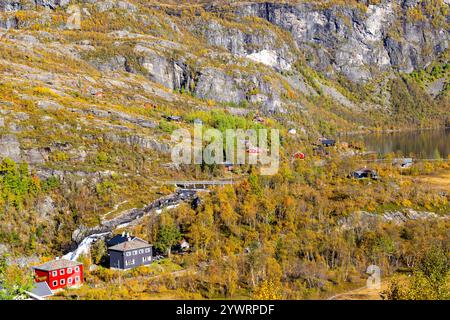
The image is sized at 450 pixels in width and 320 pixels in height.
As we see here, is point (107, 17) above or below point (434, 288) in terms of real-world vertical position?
above

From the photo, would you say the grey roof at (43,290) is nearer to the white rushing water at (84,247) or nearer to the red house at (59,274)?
the red house at (59,274)

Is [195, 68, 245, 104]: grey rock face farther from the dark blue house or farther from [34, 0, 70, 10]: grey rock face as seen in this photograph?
the dark blue house

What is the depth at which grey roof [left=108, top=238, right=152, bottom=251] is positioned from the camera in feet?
140

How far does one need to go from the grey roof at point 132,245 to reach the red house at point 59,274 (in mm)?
4207

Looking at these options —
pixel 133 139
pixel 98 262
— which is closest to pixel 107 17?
pixel 133 139

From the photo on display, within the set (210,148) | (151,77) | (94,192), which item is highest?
(151,77)

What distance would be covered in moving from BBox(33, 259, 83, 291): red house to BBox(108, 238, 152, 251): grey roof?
166 inches

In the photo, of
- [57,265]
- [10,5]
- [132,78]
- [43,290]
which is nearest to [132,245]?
[57,265]

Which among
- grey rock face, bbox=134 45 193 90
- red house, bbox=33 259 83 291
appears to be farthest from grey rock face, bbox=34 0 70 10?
red house, bbox=33 259 83 291

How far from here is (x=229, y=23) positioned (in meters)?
192

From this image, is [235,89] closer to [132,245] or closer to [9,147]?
[9,147]
